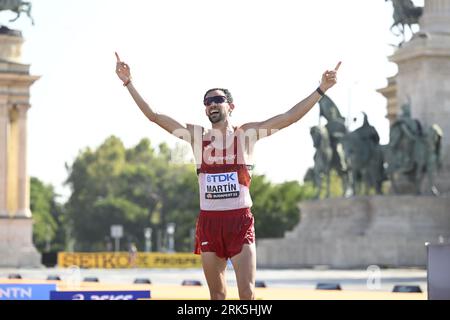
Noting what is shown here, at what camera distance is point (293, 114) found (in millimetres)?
9234

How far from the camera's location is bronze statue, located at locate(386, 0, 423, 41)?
6738cm

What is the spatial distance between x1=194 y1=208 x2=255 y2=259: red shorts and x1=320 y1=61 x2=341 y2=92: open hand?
975 mm

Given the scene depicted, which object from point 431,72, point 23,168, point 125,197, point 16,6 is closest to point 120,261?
point 23,168

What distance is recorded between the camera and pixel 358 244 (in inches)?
2437

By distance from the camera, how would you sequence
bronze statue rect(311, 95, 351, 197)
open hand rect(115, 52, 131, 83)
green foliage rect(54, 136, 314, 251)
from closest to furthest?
open hand rect(115, 52, 131, 83)
bronze statue rect(311, 95, 351, 197)
green foliage rect(54, 136, 314, 251)

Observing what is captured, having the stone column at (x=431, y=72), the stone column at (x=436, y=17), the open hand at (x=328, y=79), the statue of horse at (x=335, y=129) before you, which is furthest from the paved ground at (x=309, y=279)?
the open hand at (x=328, y=79)

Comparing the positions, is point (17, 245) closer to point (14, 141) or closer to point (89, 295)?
point (14, 141)

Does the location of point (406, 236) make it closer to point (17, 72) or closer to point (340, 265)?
point (340, 265)

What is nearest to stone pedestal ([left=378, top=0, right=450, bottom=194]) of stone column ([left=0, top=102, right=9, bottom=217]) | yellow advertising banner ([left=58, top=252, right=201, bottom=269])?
yellow advertising banner ([left=58, top=252, right=201, bottom=269])

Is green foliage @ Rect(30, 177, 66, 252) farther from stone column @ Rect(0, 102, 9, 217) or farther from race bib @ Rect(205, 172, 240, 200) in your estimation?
race bib @ Rect(205, 172, 240, 200)

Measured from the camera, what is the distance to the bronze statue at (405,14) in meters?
67.4

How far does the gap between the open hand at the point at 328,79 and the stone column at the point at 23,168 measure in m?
73.8

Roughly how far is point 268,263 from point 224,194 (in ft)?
199
